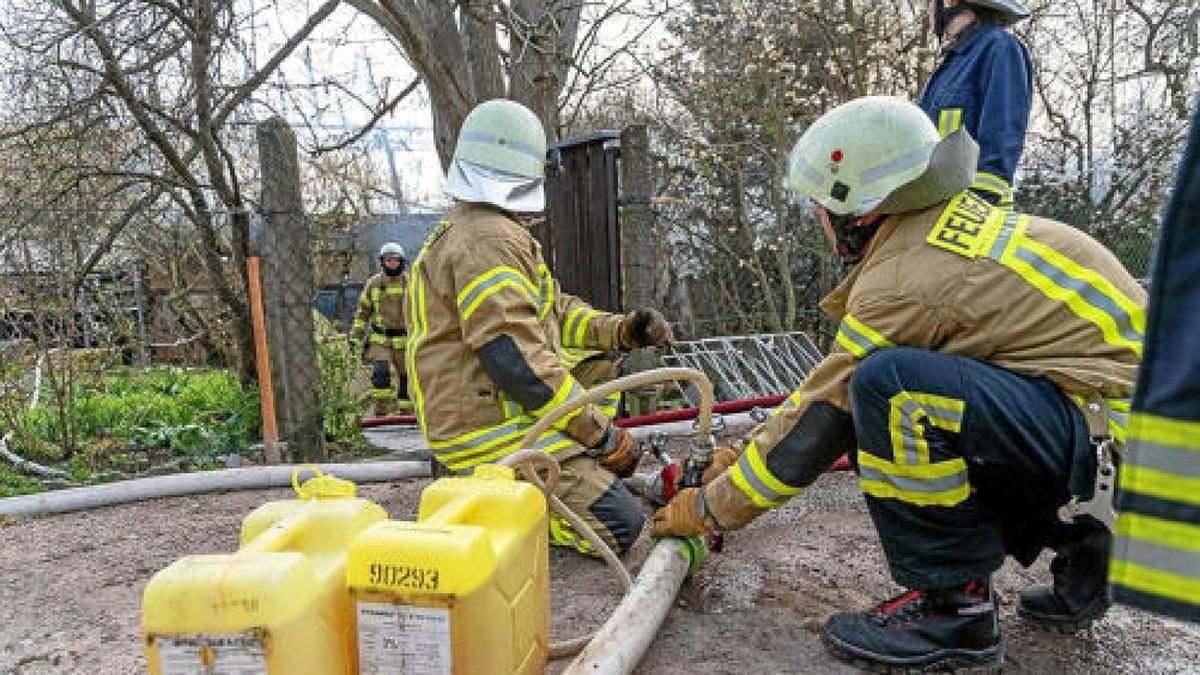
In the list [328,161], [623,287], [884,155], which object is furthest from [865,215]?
[328,161]

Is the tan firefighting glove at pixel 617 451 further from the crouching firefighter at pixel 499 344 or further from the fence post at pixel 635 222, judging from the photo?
the fence post at pixel 635 222

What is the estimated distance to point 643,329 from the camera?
350 centimetres

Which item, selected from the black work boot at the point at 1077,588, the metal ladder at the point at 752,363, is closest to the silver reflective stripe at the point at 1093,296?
the black work boot at the point at 1077,588

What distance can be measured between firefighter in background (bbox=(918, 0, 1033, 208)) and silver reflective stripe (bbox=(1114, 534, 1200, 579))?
8.05 feet

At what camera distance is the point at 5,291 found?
17.6 ft

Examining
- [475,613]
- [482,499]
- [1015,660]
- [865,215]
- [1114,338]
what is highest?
[865,215]

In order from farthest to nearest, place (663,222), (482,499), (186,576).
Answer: (663,222) < (482,499) < (186,576)

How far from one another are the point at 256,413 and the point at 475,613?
469cm

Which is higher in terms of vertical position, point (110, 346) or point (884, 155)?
point (884, 155)

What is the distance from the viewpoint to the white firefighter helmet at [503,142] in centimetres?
319

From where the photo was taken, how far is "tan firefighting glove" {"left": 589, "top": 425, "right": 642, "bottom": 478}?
3.02 meters

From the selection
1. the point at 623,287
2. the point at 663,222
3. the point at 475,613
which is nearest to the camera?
the point at 475,613

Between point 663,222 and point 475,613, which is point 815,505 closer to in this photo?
point 475,613

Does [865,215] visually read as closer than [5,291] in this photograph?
Yes
